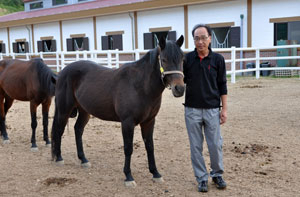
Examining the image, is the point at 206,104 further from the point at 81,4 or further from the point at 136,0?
the point at 81,4

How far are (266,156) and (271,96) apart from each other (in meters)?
5.28

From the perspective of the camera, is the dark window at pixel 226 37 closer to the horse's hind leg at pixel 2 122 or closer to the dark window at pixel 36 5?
Result: the horse's hind leg at pixel 2 122

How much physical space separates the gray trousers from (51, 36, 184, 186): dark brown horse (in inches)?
17.7

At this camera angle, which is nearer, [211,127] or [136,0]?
[211,127]

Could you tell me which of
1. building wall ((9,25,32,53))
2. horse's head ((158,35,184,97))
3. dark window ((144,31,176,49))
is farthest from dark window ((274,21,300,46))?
building wall ((9,25,32,53))

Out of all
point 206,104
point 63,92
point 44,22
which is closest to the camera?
point 206,104

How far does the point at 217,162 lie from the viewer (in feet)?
12.6

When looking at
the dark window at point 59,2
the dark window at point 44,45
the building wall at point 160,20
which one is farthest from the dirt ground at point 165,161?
the dark window at point 59,2

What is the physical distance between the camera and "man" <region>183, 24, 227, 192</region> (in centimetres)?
371

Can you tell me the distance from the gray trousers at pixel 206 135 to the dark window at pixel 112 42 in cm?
1764

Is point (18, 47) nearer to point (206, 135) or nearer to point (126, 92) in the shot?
point (126, 92)

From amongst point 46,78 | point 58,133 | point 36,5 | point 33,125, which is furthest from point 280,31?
point 36,5

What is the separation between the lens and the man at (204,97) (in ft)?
12.2

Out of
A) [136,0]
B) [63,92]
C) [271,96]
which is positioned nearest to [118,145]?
[63,92]
